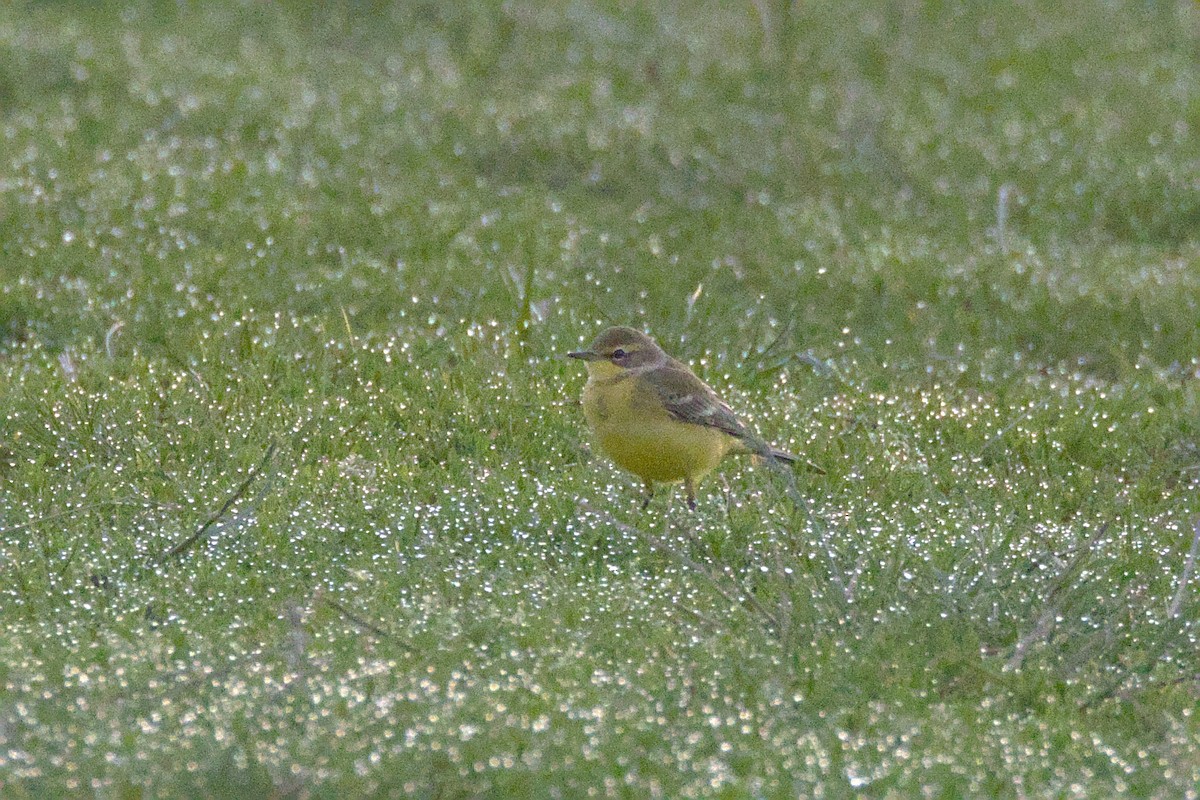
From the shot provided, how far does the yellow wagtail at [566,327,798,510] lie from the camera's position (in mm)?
5980

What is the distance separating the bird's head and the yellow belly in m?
0.15

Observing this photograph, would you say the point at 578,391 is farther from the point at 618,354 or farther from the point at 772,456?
the point at 772,456

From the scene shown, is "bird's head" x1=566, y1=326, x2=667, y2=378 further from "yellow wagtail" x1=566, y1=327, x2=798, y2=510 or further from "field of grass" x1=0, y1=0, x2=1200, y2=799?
"field of grass" x1=0, y1=0, x2=1200, y2=799

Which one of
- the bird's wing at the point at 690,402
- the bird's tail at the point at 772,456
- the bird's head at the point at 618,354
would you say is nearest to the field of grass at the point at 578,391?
the bird's tail at the point at 772,456

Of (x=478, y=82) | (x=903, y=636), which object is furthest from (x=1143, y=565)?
(x=478, y=82)

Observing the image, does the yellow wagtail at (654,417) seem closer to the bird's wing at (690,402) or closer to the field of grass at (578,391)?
the bird's wing at (690,402)

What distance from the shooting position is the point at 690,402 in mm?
6273

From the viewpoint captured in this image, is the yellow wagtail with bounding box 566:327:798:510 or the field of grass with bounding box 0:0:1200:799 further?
the yellow wagtail with bounding box 566:327:798:510

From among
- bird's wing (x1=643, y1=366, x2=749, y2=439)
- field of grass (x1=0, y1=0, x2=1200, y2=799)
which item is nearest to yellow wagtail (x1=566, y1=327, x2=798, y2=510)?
bird's wing (x1=643, y1=366, x2=749, y2=439)

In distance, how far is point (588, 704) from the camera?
4.15 metres

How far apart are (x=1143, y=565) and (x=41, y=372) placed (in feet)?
13.8

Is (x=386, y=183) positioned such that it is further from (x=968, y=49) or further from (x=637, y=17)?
(x=968, y=49)

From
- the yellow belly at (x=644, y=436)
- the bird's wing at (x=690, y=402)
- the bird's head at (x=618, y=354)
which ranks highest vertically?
the bird's head at (x=618, y=354)

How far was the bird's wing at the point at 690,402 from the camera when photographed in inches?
243
